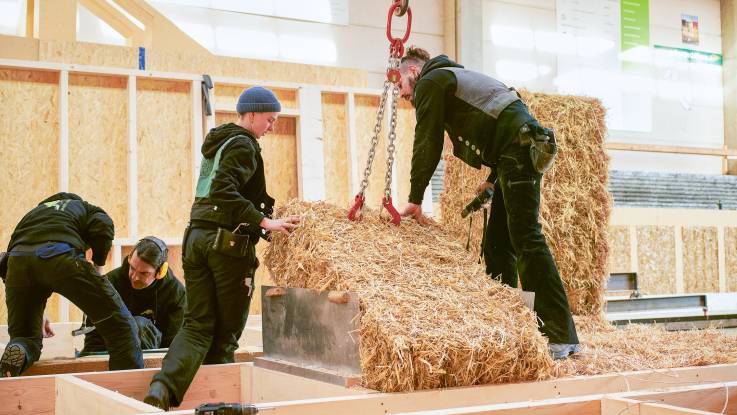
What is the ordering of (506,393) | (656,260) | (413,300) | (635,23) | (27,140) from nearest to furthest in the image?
(506,393) < (413,300) < (27,140) < (656,260) < (635,23)

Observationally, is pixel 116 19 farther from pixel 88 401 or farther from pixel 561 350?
pixel 561 350

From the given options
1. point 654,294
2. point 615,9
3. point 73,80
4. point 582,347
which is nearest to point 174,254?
point 73,80

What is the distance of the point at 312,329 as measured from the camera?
11.1 ft

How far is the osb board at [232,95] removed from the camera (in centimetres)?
699

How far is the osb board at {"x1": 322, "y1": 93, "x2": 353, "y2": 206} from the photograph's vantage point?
23.8ft

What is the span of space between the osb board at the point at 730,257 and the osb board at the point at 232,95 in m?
6.31

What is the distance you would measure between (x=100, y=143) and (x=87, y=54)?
78 centimetres

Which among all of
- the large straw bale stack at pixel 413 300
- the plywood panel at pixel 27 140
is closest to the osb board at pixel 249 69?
the plywood panel at pixel 27 140

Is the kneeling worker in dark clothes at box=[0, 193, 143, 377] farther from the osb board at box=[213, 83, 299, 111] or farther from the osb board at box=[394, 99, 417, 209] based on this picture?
the osb board at box=[394, 99, 417, 209]

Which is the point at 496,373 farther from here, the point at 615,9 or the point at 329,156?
the point at 615,9

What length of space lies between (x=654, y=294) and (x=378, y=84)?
4.47 metres

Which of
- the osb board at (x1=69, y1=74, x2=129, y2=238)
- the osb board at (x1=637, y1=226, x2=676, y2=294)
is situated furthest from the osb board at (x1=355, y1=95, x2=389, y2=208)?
the osb board at (x1=637, y1=226, x2=676, y2=294)

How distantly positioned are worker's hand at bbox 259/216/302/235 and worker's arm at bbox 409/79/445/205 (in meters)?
0.61

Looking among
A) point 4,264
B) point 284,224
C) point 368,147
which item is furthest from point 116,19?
point 284,224
